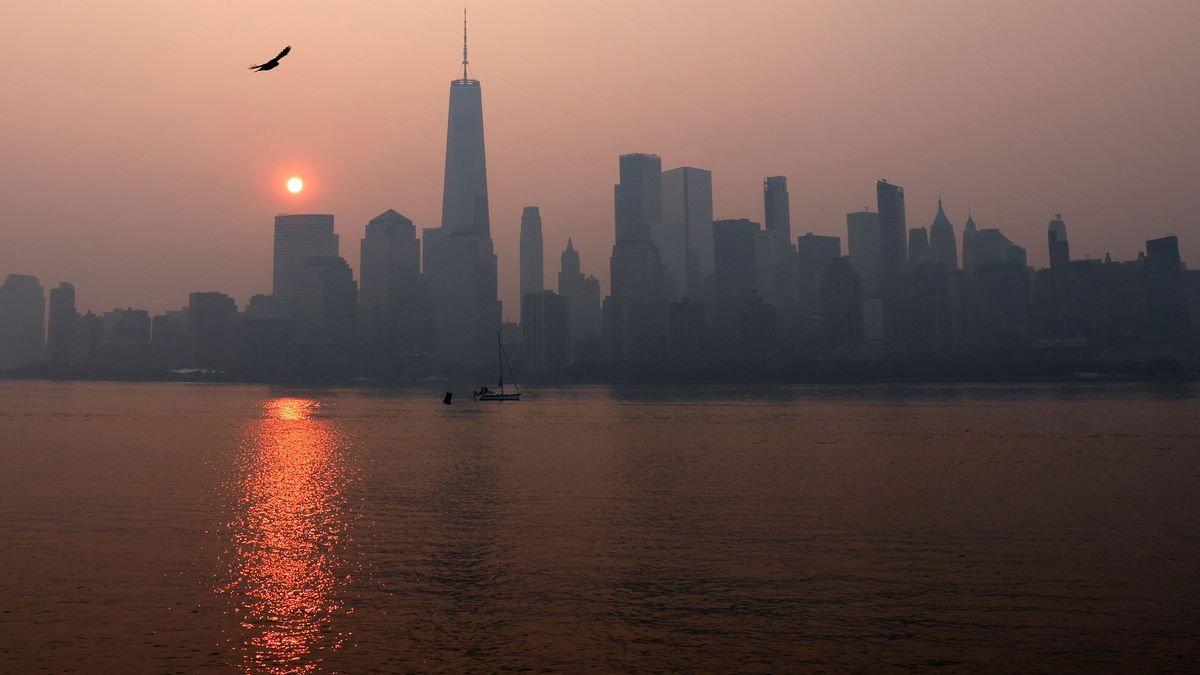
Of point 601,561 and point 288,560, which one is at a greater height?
point 288,560

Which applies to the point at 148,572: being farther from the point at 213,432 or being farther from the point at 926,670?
the point at 213,432

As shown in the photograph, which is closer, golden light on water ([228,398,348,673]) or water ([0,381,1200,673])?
water ([0,381,1200,673])

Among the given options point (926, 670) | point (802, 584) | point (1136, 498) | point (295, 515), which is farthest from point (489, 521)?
point (1136, 498)

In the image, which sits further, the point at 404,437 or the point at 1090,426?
the point at 1090,426

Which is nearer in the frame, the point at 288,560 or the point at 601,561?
the point at 601,561
